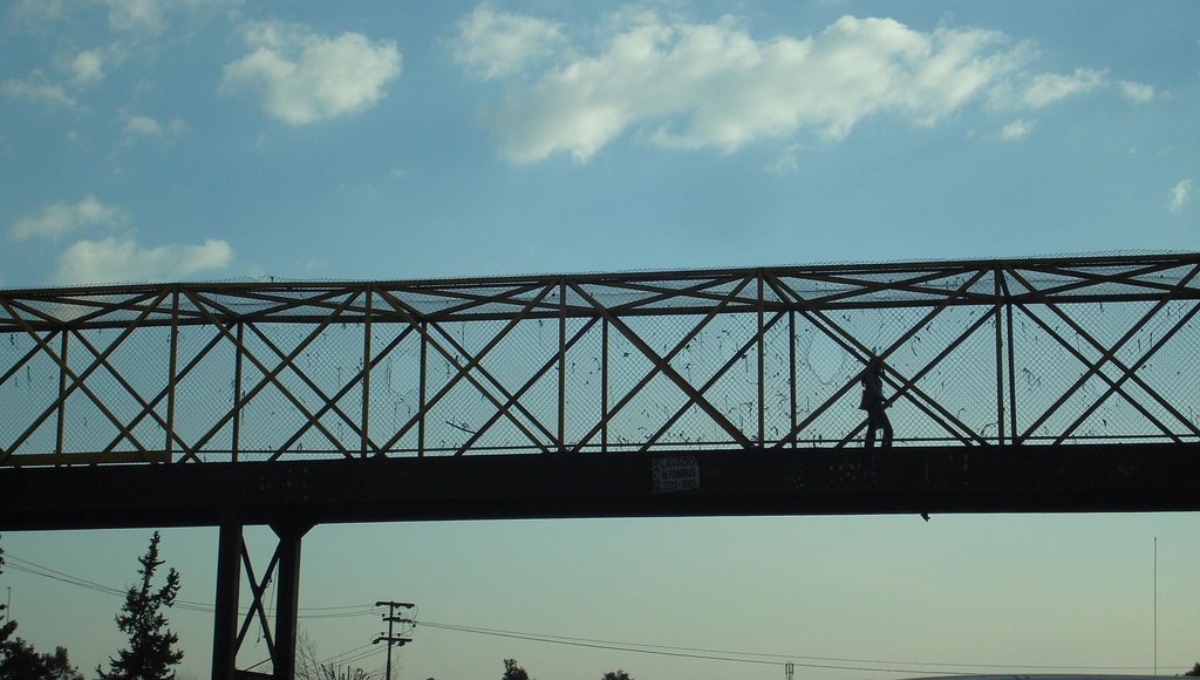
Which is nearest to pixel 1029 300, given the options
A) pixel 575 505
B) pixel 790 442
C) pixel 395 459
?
pixel 790 442

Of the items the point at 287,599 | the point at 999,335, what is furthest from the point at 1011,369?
the point at 287,599

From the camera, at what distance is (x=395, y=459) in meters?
22.7

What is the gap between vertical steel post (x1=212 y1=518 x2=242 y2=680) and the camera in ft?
74.1

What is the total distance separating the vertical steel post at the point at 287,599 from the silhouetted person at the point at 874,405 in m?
9.00

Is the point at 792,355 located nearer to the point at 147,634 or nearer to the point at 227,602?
the point at 227,602

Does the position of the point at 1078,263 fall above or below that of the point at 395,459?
above

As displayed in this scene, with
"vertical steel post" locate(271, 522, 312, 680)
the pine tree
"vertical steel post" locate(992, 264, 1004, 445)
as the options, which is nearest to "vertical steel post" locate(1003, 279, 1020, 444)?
"vertical steel post" locate(992, 264, 1004, 445)

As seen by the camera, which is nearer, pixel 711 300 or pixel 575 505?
pixel 575 505

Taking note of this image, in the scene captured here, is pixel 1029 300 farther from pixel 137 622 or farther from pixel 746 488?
pixel 137 622

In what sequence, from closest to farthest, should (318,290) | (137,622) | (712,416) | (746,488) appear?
(746,488)
(712,416)
(318,290)
(137,622)

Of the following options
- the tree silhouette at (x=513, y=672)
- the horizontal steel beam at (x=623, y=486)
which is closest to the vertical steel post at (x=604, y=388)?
the horizontal steel beam at (x=623, y=486)

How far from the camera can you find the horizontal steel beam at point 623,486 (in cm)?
2094

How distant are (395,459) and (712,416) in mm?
4822

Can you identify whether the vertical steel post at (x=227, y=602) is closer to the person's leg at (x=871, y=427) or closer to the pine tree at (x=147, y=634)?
the person's leg at (x=871, y=427)
